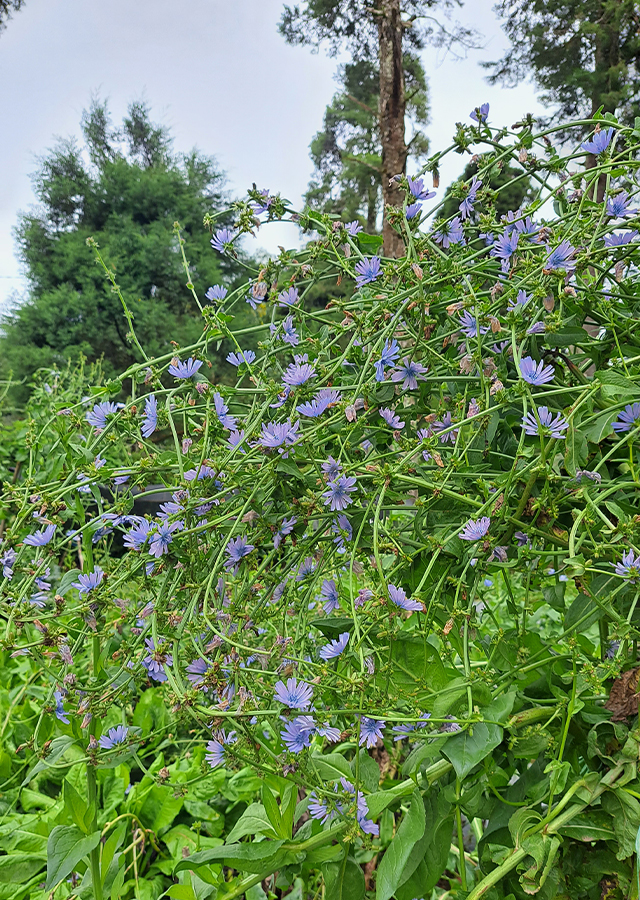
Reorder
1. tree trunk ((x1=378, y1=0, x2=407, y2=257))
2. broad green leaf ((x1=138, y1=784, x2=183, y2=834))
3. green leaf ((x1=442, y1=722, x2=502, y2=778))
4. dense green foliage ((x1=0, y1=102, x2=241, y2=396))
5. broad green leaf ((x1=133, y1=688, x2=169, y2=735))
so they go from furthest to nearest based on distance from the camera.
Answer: dense green foliage ((x1=0, y1=102, x2=241, y2=396))
tree trunk ((x1=378, y1=0, x2=407, y2=257))
broad green leaf ((x1=133, y1=688, x2=169, y2=735))
broad green leaf ((x1=138, y1=784, x2=183, y2=834))
green leaf ((x1=442, y1=722, x2=502, y2=778))

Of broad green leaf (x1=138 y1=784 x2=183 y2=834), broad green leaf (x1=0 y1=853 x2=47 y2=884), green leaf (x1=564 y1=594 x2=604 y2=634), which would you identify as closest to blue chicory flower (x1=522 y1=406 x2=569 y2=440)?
green leaf (x1=564 y1=594 x2=604 y2=634)

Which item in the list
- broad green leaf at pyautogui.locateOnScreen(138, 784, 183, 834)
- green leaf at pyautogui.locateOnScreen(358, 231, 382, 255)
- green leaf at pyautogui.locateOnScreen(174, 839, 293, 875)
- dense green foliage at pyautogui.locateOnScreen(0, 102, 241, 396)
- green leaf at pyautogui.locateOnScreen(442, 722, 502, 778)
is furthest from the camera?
dense green foliage at pyautogui.locateOnScreen(0, 102, 241, 396)

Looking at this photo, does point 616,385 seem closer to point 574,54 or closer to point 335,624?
point 335,624

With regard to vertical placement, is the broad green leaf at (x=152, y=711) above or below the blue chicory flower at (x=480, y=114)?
below

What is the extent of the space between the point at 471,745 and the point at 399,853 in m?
0.12

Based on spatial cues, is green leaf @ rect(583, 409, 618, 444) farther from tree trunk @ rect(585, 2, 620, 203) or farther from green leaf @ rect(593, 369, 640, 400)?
tree trunk @ rect(585, 2, 620, 203)

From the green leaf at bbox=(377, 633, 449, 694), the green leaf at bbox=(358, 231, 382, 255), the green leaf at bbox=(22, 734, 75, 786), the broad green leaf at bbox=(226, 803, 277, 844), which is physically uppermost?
the green leaf at bbox=(358, 231, 382, 255)

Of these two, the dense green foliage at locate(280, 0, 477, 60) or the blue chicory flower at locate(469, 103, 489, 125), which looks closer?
the blue chicory flower at locate(469, 103, 489, 125)

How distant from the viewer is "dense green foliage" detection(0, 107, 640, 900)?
44cm

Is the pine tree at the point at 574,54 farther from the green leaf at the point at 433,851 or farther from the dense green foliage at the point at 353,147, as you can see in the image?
the green leaf at the point at 433,851

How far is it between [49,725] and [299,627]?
47 centimetres

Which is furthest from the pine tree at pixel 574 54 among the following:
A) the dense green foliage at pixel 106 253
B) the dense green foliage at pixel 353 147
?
the dense green foliage at pixel 106 253

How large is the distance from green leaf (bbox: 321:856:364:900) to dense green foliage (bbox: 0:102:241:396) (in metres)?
7.59

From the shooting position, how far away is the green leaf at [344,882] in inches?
20.7
